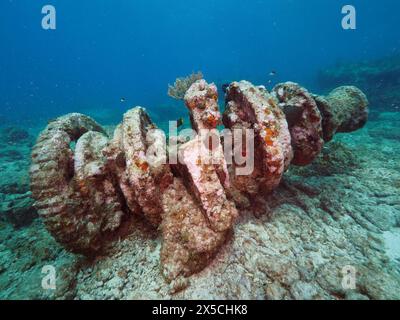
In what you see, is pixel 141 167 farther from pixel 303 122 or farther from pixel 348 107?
pixel 348 107

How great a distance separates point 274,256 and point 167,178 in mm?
1884

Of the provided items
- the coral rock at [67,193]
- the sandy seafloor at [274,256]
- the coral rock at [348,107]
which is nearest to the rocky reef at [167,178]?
the coral rock at [67,193]

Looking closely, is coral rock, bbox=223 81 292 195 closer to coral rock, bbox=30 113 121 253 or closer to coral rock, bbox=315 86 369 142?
coral rock, bbox=30 113 121 253

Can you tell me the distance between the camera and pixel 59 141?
3.20 metres

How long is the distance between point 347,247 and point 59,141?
4.48 metres

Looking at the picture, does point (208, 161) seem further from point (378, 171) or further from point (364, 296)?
point (378, 171)

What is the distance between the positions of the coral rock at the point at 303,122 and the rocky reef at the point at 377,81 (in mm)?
14683

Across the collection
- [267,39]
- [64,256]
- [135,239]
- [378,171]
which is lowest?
[64,256]

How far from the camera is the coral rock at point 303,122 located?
4.06 m

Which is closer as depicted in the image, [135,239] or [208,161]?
[208,161]

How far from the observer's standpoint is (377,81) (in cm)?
1898

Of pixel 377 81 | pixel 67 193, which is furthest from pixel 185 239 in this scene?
pixel 377 81

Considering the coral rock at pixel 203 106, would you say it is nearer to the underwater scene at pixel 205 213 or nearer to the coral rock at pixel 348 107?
the underwater scene at pixel 205 213
